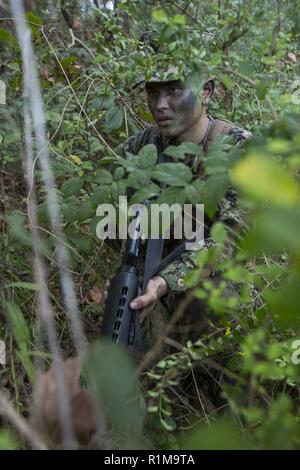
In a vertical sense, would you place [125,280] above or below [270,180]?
below

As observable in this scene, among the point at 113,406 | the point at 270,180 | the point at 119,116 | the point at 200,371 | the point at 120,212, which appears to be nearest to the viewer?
the point at 270,180

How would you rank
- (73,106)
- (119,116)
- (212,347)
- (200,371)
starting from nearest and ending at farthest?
(212,347), (200,371), (119,116), (73,106)

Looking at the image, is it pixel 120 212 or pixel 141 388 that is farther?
pixel 120 212

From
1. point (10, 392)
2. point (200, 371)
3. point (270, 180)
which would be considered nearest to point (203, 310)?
point (200, 371)

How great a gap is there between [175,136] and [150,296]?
0.85m

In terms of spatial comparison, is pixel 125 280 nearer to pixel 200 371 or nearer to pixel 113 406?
pixel 200 371

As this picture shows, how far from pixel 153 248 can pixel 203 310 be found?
0.36 metres

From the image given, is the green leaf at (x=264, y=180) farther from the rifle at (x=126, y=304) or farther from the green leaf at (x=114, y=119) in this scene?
the green leaf at (x=114, y=119)

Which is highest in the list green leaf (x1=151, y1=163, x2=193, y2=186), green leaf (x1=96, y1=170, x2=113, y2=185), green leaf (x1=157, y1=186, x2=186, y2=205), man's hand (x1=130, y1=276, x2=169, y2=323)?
green leaf (x1=151, y1=163, x2=193, y2=186)

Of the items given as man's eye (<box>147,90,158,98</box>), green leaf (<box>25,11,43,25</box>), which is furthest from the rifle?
green leaf (<box>25,11,43,25</box>)

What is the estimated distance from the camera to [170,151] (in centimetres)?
187

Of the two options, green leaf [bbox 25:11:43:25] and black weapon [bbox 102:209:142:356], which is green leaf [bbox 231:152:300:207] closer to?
black weapon [bbox 102:209:142:356]

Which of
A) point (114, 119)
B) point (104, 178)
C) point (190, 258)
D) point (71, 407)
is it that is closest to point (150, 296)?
point (190, 258)

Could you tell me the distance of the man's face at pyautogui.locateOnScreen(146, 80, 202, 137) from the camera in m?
2.73
